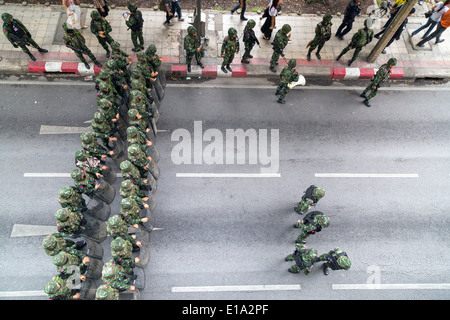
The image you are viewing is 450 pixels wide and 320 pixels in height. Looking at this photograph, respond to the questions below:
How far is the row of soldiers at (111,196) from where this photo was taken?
5.72m

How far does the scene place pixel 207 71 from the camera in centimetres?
985

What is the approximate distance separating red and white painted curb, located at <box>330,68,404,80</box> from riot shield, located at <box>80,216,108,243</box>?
352 inches

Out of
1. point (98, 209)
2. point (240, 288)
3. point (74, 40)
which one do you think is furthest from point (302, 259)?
point (74, 40)

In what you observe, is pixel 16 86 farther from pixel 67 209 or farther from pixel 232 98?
pixel 232 98

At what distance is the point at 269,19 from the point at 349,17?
2800 mm

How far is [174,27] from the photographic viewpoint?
10.6 m

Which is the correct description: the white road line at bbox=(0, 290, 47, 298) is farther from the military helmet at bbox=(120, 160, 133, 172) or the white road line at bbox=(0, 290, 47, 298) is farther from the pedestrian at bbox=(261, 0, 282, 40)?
the pedestrian at bbox=(261, 0, 282, 40)

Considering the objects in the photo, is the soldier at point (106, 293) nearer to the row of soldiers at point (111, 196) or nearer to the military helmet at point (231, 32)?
the row of soldiers at point (111, 196)

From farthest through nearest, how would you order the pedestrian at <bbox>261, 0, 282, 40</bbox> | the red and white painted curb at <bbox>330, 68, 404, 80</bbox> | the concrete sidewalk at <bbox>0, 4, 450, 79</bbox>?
the red and white painted curb at <bbox>330, 68, 404, 80</bbox>
the concrete sidewalk at <bbox>0, 4, 450, 79</bbox>
the pedestrian at <bbox>261, 0, 282, 40</bbox>

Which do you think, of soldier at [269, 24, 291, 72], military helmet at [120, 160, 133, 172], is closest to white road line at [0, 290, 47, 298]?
military helmet at [120, 160, 133, 172]

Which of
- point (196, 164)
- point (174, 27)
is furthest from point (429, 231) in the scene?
point (174, 27)

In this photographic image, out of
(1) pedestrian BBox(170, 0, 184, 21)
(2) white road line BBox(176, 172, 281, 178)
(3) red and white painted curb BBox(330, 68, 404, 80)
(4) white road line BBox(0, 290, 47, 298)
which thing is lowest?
(4) white road line BBox(0, 290, 47, 298)

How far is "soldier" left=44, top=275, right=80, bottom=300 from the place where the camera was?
535 centimetres

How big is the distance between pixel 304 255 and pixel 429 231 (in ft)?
13.7
